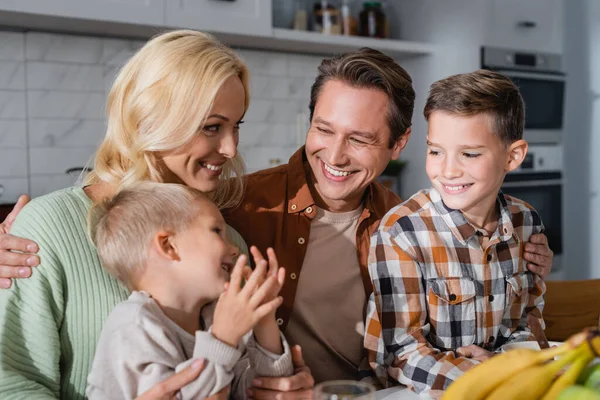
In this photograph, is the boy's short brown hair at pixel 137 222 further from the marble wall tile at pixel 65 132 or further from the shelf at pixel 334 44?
the shelf at pixel 334 44

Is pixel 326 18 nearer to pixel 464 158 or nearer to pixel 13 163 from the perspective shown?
pixel 13 163

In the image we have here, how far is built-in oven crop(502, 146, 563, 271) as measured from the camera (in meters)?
4.14

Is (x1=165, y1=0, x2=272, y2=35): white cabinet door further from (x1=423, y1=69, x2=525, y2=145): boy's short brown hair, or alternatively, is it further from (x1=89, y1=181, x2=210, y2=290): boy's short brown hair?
(x1=89, y1=181, x2=210, y2=290): boy's short brown hair

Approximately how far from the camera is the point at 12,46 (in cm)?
300

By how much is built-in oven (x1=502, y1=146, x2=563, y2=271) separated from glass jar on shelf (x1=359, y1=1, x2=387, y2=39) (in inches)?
46.8

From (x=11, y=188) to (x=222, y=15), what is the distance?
1.25m

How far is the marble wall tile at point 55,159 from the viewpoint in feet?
10.2

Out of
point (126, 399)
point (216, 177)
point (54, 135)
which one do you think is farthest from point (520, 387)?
point (54, 135)

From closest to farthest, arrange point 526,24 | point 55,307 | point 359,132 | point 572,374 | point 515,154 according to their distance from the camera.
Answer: point 572,374
point 55,307
point 515,154
point 359,132
point 526,24

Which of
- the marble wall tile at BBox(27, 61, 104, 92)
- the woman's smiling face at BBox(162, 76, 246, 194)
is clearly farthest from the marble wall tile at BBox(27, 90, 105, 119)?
the woman's smiling face at BBox(162, 76, 246, 194)

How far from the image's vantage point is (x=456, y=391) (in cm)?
94

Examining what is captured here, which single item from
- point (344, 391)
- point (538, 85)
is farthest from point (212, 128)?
point (538, 85)

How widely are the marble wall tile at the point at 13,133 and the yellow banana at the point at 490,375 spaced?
261cm

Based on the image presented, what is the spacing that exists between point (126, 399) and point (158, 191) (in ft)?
1.31
